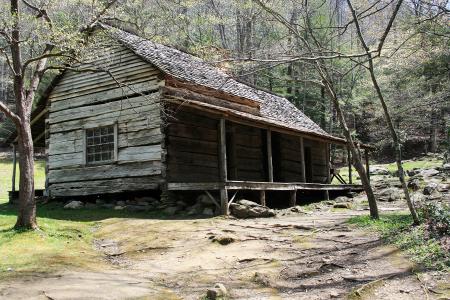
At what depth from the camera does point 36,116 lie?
1802 centimetres

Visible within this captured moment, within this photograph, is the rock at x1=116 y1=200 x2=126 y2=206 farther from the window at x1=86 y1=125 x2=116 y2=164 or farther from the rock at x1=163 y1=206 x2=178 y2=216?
the rock at x1=163 y1=206 x2=178 y2=216

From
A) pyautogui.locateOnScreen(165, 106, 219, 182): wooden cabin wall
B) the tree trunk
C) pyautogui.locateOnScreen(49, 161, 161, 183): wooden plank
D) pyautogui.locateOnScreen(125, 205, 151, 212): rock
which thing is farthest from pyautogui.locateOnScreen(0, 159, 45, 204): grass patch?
the tree trunk

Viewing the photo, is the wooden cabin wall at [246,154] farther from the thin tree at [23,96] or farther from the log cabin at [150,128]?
the thin tree at [23,96]

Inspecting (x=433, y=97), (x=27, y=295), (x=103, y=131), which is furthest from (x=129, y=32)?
(x=27, y=295)

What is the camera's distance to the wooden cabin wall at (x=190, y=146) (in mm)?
14273

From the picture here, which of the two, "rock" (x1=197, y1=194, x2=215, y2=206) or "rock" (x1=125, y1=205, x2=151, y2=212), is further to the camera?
"rock" (x1=125, y1=205, x2=151, y2=212)

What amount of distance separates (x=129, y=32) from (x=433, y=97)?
12.2 m

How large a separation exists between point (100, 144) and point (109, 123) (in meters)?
0.87

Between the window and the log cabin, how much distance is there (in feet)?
0.11

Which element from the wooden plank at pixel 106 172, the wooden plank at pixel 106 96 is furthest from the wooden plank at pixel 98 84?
the wooden plank at pixel 106 172

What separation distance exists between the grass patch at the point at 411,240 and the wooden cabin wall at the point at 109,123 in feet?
22.7

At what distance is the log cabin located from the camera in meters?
→ 14.1

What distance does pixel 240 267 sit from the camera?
725cm

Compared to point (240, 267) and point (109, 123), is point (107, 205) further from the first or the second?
point (240, 267)
